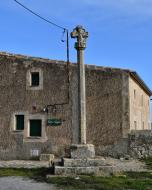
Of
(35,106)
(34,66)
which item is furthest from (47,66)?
(35,106)

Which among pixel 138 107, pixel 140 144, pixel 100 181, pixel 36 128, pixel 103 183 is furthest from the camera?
pixel 138 107

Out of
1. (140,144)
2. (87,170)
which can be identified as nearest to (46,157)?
(140,144)

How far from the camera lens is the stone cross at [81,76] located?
50.3 ft

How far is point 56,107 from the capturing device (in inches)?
941

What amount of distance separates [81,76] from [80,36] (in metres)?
1.43

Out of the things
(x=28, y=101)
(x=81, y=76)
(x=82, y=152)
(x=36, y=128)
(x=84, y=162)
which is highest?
(x=28, y=101)

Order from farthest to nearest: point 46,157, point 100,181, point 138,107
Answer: point 138,107
point 46,157
point 100,181

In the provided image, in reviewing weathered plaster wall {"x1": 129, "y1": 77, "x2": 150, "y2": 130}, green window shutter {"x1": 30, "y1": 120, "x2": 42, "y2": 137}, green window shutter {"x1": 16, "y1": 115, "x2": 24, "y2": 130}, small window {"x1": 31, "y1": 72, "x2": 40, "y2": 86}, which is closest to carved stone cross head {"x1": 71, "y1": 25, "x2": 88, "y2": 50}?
weathered plaster wall {"x1": 129, "y1": 77, "x2": 150, "y2": 130}

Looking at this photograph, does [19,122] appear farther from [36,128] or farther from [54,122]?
[54,122]

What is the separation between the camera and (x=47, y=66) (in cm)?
2422

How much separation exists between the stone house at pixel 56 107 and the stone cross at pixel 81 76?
775 centimetres

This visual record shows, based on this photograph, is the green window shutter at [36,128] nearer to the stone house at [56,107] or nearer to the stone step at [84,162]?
the stone house at [56,107]

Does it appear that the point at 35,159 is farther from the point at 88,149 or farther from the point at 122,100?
the point at 88,149

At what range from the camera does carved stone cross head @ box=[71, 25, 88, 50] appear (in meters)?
15.7
